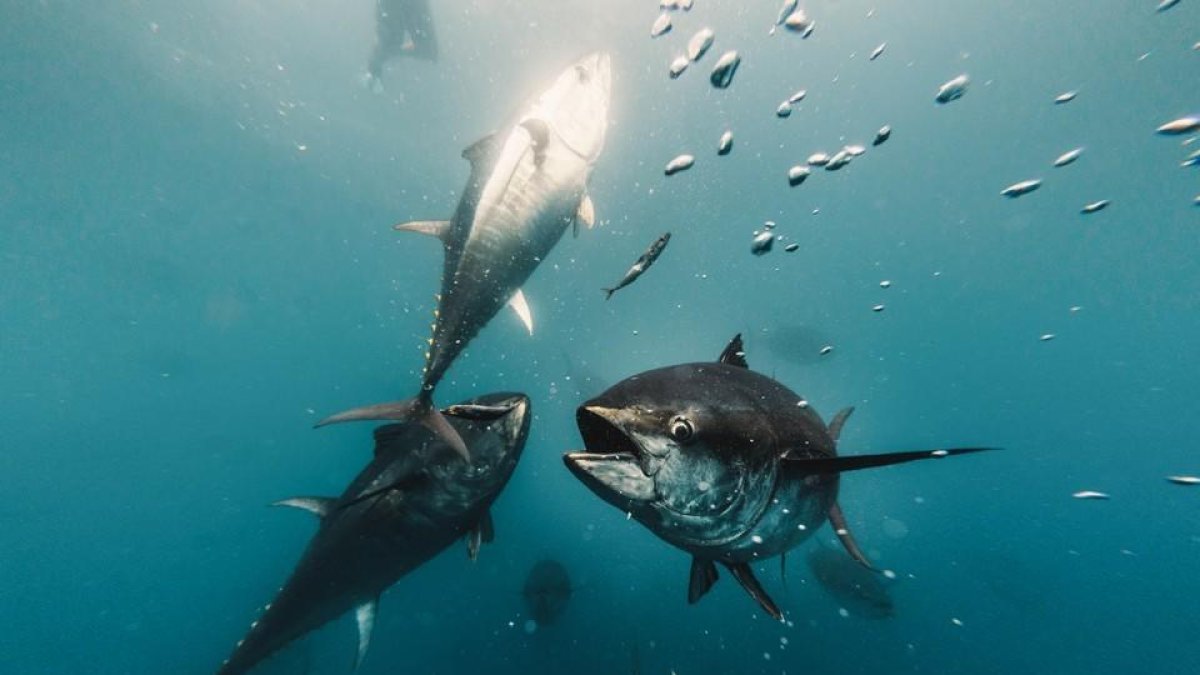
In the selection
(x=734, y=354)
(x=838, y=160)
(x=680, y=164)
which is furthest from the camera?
(x=838, y=160)

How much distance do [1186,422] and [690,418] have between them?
432ft

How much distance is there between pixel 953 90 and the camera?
3.99 m

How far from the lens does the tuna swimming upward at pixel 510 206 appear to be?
294 centimetres

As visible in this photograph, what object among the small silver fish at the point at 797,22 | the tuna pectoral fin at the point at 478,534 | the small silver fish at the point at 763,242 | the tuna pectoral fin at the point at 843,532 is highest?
the small silver fish at the point at 797,22

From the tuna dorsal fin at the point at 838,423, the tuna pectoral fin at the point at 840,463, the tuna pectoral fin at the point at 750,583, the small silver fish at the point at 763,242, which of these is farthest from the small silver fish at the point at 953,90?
the tuna pectoral fin at the point at 750,583

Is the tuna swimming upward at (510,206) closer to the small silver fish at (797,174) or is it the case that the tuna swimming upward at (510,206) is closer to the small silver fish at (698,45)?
the small silver fish at (698,45)

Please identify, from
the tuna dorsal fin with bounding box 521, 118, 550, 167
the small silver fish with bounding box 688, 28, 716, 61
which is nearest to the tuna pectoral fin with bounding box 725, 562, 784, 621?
the tuna dorsal fin with bounding box 521, 118, 550, 167

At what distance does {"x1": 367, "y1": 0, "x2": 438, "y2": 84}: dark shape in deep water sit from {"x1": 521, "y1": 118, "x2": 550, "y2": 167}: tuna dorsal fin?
16.8 metres

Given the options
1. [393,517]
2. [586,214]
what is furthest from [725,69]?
[393,517]

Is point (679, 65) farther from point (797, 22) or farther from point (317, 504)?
point (317, 504)

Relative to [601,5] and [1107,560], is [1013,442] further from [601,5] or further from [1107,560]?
[601,5]

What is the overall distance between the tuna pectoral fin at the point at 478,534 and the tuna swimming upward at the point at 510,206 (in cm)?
115

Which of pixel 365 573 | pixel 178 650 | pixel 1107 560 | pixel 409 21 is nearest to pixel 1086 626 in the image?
pixel 1107 560

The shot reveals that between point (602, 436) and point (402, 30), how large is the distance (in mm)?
20794
